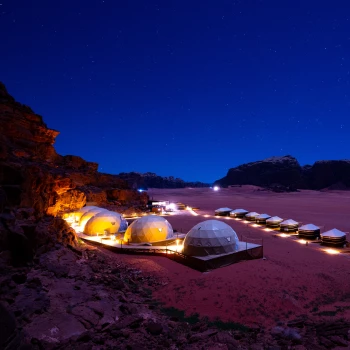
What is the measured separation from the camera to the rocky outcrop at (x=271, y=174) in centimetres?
13150

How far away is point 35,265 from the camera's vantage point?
484 inches

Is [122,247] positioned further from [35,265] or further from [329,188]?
[329,188]

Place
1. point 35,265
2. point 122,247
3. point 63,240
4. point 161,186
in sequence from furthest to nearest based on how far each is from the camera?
point 161,186, point 122,247, point 63,240, point 35,265

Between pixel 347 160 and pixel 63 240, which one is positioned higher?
pixel 347 160

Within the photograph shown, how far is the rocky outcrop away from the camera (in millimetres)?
131500

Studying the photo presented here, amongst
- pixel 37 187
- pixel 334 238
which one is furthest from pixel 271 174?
pixel 37 187

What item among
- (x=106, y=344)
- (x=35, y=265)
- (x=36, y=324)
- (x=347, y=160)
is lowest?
(x=106, y=344)

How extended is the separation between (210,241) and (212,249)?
0.68 metres

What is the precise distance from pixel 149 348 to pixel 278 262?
15.4 meters

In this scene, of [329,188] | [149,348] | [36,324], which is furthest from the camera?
[329,188]

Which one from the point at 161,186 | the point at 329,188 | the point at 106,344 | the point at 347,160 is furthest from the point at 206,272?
the point at 161,186

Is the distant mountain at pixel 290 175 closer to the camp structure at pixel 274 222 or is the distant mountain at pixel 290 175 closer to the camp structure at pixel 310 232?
the camp structure at pixel 274 222

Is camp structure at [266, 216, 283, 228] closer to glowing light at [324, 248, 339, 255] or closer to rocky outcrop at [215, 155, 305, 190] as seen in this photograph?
glowing light at [324, 248, 339, 255]

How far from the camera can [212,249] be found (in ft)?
70.4
